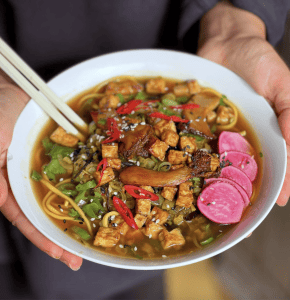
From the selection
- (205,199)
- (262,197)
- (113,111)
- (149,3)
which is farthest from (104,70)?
(262,197)

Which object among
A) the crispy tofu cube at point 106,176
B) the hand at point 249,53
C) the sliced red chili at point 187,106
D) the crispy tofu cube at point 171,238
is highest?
the hand at point 249,53

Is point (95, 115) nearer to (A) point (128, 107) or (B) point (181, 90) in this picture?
(A) point (128, 107)

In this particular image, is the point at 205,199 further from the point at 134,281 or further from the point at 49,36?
the point at 49,36

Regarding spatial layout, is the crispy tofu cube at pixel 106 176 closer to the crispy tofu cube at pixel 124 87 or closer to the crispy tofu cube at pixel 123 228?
the crispy tofu cube at pixel 123 228

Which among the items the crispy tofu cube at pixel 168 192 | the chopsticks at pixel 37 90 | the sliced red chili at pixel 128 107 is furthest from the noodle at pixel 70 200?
the sliced red chili at pixel 128 107

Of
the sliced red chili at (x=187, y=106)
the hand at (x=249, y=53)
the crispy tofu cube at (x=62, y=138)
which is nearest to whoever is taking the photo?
the hand at (x=249, y=53)

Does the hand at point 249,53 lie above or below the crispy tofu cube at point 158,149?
above
